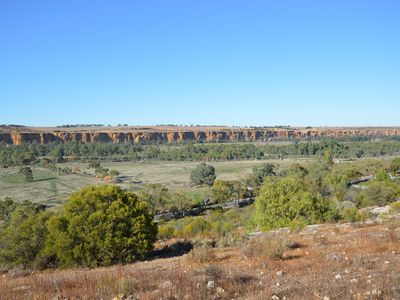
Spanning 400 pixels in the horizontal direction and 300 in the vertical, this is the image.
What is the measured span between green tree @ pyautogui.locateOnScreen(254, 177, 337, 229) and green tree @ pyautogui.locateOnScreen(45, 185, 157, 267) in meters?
10.7

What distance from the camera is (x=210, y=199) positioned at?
6338 centimetres

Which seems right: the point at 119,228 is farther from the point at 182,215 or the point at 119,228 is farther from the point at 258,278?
the point at 182,215

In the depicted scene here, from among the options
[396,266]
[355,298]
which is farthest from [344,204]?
[355,298]

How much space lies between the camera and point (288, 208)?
2708cm

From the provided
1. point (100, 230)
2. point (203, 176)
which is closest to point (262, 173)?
point (203, 176)

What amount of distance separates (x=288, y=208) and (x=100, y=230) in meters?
14.9

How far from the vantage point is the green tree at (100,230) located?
56.4 ft

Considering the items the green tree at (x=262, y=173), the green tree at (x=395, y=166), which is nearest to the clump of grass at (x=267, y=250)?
the green tree at (x=262, y=173)

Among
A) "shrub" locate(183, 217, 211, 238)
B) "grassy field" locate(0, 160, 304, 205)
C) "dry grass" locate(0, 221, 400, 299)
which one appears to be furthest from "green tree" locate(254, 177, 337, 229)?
"grassy field" locate(0, 160, 304, 205)

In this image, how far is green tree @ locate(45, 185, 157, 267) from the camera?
56.4 feet

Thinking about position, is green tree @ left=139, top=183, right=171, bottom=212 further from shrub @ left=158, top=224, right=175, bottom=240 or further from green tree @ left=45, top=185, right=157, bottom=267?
green tree @ left=45, top=185, right=157, bottom=267

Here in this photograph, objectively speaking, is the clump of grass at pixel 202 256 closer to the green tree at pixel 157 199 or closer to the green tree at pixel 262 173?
the green tree at pixel 157 199

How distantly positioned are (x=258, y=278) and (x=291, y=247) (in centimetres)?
557

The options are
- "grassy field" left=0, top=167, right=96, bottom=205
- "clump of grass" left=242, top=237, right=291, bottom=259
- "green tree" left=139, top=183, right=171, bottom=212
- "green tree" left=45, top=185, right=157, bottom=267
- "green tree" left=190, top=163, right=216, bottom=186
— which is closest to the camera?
"clump of grass" left=242, top=237, right=291, bottom=259
